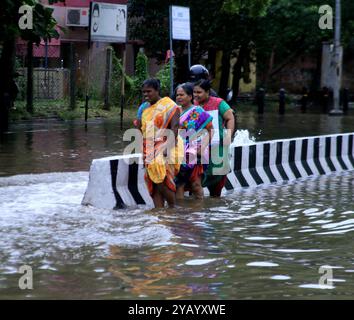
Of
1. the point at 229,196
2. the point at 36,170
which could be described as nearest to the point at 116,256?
the point at 229,196

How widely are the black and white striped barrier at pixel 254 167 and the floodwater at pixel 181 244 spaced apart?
330 mm

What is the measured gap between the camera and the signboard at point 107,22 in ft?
87.6

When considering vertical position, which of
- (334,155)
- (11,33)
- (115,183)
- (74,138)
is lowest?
(74,138)

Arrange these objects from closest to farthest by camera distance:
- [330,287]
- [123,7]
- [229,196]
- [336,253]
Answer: [330,287]
[336,253]
[229,196]
[123,7]

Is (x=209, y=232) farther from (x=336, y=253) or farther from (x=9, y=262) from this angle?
(x=9, y=262)

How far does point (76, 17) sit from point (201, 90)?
102 ft

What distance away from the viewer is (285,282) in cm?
710

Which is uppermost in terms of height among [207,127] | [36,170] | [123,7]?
[123,7]

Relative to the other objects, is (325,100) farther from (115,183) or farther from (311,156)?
(115,183)

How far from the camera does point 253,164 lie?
14133mm

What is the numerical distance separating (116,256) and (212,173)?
13.4 ft

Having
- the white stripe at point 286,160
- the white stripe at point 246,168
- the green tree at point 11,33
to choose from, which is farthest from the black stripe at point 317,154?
the green tree at point 11,33

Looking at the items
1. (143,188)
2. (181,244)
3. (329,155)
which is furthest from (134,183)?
(329,155)

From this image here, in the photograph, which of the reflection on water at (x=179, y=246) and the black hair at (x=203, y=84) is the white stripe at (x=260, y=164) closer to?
the reflection on water at (x=179, y=246)
